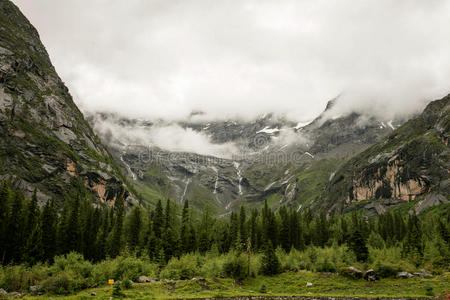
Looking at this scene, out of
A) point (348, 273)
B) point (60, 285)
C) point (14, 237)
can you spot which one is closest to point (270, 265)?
point (348, 273)

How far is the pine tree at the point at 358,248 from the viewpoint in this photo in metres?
85.9

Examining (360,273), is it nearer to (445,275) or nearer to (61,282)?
(445,275)

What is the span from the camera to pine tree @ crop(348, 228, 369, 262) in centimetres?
8594

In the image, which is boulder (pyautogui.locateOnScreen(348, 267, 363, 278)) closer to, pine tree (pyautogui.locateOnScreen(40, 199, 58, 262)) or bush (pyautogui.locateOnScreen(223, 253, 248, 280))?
bush (pyautogui.locateOnScreen(223, 253, 248, 280))

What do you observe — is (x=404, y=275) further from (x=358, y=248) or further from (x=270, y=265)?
(x=270, y=265)

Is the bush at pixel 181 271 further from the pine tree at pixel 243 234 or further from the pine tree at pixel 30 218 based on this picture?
the pine tree at pixel 30 218

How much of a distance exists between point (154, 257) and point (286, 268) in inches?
1501

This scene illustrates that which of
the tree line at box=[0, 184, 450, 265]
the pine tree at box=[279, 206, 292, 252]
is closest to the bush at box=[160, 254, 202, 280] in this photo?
the tree line at box=[0, 184, 450, 265]

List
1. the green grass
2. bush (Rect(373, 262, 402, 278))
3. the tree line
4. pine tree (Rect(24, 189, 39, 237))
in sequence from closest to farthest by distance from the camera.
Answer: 1. the green grass
2. bush (Rect(373, 262, 402, 278))
3. the tree line
4. pine tree (Rect(24, 189, 39, 237))

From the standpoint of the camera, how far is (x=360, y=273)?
2682 inches

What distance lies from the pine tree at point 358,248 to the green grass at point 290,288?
1865 centimetres

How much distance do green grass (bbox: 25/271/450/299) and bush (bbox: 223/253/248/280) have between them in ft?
6.16

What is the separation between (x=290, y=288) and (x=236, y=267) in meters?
12.1

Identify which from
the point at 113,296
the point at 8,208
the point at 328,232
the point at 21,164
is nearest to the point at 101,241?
the point at 8,208
